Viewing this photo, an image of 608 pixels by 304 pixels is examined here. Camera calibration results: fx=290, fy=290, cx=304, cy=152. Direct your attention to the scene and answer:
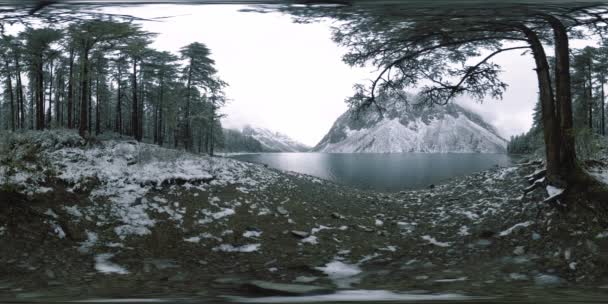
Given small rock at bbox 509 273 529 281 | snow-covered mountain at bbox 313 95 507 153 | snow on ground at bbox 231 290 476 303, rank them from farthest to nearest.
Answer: snow-covered mountain at bbox 313 95 507 153
small rock at bbox 509 273 529 281
snow on ground at bbox 231 290 476 303

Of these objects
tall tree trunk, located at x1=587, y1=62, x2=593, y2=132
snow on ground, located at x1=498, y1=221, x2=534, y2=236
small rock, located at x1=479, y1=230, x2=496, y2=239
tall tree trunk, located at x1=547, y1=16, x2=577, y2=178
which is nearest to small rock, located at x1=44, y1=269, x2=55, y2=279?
small rock, located at x1=479, y1=230, x2=496, y2=239

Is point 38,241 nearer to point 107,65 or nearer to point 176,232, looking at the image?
point 176,232

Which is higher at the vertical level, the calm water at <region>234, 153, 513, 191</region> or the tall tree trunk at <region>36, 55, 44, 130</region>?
the tall tree trunk at <region>36, 55, 44, 130</region>

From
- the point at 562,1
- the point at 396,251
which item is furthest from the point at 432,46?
the point at 396,251

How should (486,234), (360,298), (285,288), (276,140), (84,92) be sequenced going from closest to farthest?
(360,298) → (285,288) → (486,234) → (84,92) → (276,140)

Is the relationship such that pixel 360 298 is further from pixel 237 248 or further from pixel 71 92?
pixel 71 92

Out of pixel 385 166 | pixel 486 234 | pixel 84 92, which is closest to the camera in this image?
pixel 486 234

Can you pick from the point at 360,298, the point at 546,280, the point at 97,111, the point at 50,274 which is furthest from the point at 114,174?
the point at 546,280

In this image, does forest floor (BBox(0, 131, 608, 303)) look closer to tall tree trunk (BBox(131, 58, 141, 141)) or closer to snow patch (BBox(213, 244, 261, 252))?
snow patch (BBox(213, 244, 261, 252))
